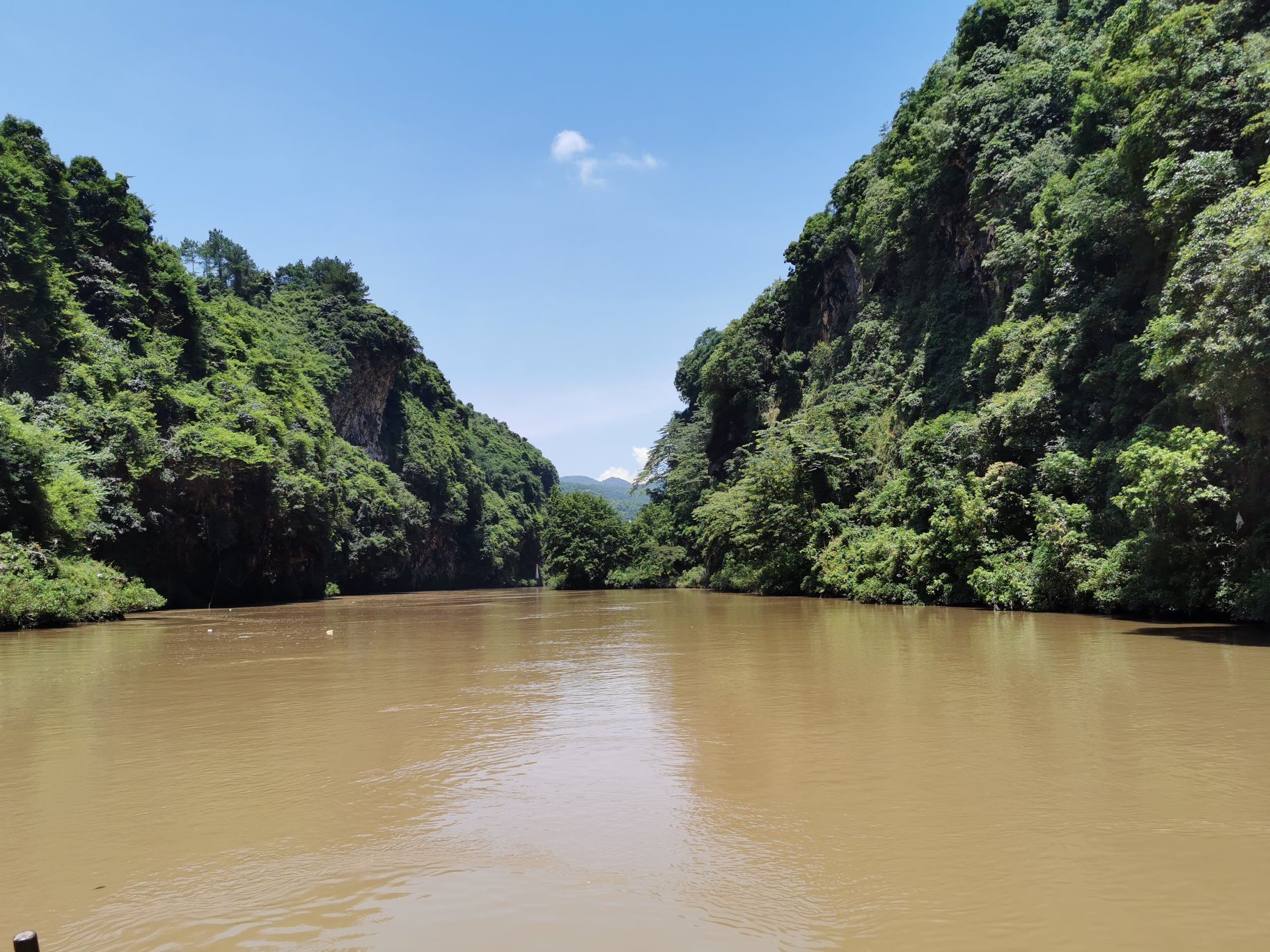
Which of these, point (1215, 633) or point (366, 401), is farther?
point (366, 401)

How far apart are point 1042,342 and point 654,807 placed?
22510mm

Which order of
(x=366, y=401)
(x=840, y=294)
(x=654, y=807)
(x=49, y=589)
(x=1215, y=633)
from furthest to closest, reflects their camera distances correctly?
(x=366, y=401) < (x=840, y=294) < (x=49, y=589) < (x=1215, y=633) < (x=654, y=807)

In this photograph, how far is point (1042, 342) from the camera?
24.0 meters

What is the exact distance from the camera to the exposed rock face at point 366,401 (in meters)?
68.6

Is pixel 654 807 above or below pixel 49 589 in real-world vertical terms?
below

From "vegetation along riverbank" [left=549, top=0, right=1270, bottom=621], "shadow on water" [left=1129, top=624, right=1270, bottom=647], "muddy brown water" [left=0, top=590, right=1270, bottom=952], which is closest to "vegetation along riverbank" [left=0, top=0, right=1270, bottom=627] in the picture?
"vegetation along riverbank" [left=549, top=0, right=1270, bottom=621]

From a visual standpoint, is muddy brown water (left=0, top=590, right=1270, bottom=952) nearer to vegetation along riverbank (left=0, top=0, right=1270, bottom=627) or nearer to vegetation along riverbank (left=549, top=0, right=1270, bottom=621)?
vegetation along riverbank (left=549, top=0, right=1270, bottom=621)

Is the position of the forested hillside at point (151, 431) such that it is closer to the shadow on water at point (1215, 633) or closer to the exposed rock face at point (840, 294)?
the shadow on water at point (1215, 633)

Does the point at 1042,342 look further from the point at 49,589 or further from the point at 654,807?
the point at 49,589

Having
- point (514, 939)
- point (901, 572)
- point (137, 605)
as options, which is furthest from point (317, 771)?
point (137, 605)

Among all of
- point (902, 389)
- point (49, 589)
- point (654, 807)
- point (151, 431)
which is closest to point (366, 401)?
point (151, 431)

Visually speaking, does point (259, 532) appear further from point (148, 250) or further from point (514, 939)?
point (514, 939)

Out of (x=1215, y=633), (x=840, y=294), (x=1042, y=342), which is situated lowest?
(x=1215, y=633)

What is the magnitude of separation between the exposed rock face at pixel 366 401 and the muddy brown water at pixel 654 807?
5906 centimetres
